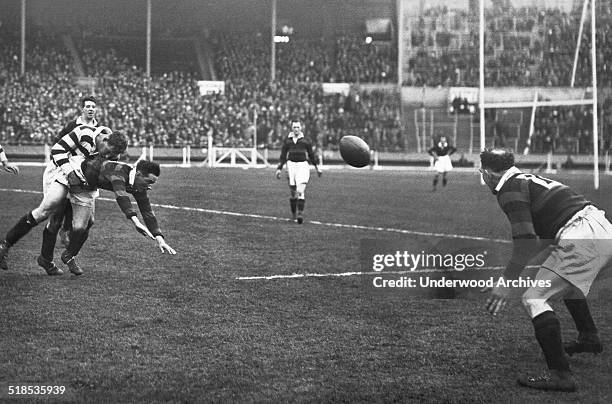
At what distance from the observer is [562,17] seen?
43469 millimetres

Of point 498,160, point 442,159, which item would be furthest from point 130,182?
point 442,159

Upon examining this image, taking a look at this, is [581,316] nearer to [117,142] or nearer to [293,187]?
[117,142]

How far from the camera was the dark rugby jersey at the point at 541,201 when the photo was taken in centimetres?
617

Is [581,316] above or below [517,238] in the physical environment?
below

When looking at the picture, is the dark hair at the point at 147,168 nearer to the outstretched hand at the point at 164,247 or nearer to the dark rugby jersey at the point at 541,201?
the outstretched hand at the point at 164,247

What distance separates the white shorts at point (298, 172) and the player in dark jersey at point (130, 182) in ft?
Result: 26.9

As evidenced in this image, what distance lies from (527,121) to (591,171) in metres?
5.44

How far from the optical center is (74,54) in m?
48.1

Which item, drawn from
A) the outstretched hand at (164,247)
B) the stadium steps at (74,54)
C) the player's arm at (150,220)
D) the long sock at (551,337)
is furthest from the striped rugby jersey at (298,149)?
the stadium steps at (74,54)

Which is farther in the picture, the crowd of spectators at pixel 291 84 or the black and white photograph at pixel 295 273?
the crowd of spectators at pixel 291 84

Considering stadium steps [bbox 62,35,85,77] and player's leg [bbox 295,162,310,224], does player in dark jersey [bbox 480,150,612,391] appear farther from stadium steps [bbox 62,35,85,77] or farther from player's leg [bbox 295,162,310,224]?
stadium steps [bbox 62,35,85,77]

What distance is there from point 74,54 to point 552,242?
44.9 m

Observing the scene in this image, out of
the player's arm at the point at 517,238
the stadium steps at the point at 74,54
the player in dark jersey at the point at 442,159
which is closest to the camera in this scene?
the player's arm at the point at 517,238

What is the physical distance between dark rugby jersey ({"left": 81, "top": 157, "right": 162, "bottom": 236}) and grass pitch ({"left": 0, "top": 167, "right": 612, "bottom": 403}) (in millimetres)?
915
